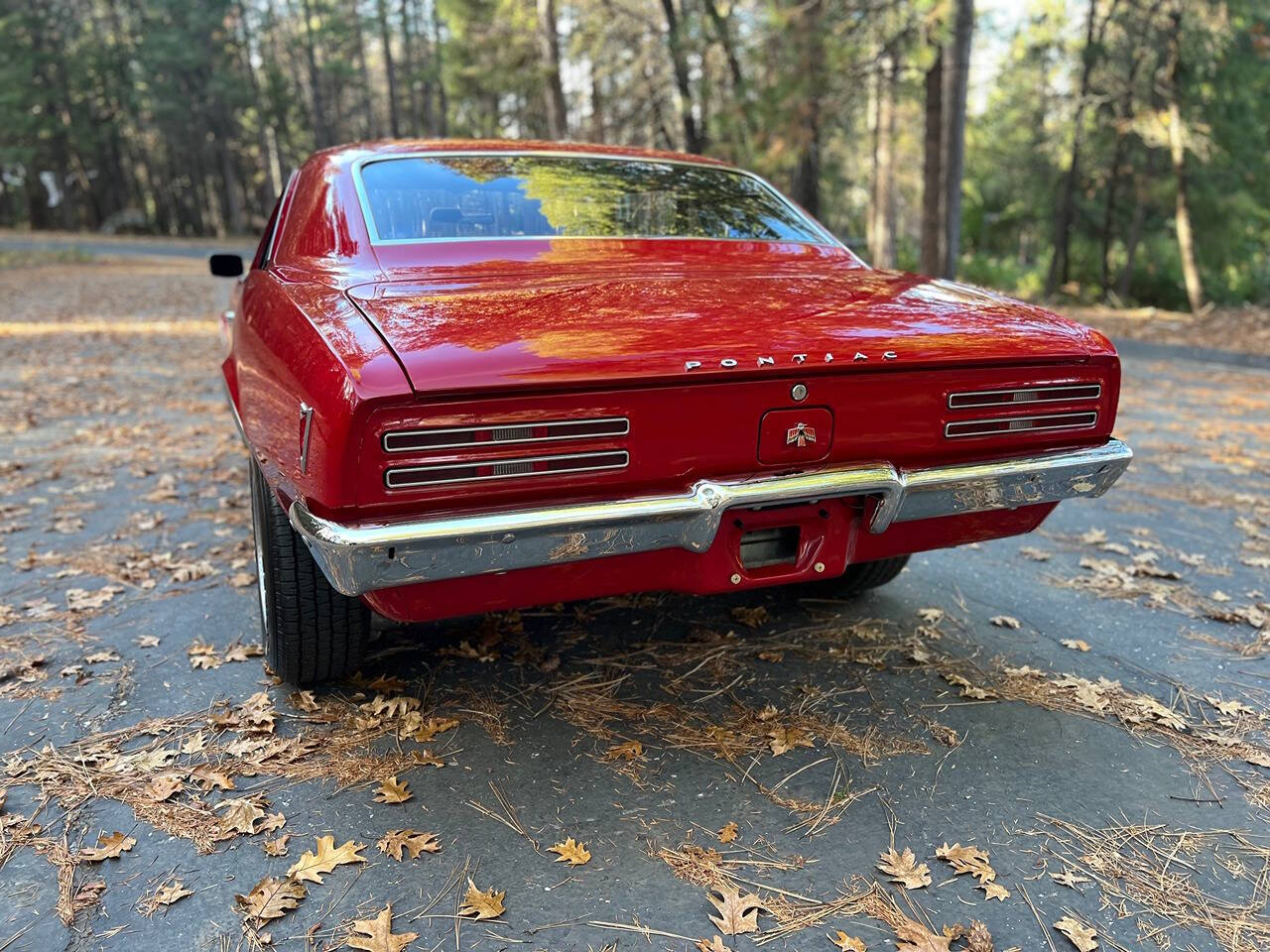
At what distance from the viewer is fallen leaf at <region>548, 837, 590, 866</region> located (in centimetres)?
215

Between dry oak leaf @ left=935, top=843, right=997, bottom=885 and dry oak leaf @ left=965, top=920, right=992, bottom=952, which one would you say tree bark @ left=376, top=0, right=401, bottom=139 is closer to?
dry oak leaf @ left=935, top=843, right=997, bottom=885

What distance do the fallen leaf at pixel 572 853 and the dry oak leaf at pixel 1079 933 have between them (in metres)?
1.05

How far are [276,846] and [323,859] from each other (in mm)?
132

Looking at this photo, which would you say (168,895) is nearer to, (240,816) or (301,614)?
(240,816)

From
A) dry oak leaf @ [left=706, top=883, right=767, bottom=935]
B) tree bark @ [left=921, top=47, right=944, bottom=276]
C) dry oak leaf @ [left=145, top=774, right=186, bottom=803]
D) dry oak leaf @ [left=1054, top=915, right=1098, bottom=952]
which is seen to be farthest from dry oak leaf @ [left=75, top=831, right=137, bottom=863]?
tree bark @ [left=921, top=47, right=944, bottom=276]

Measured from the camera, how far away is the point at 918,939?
1927mm

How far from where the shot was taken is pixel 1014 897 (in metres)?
2.05

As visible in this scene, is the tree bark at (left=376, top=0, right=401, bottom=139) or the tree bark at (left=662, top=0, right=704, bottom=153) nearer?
the tree bark at (left=662, top=0, right=704, bottom=153)

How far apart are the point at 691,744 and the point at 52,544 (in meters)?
3.37

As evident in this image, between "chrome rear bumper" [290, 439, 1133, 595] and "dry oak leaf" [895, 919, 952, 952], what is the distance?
0.95 meters

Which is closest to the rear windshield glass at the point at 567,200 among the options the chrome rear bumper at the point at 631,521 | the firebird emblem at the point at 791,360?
the firebird emblem at the point at 791,360

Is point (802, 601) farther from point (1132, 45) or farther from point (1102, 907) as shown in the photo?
point (1132, 45)

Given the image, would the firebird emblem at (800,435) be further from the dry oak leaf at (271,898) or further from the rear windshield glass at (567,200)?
the dry oak leaf at (271,898)

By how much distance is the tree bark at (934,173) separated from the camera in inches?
459
